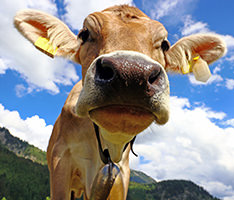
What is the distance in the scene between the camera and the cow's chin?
6.96 ft

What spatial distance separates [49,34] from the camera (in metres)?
4.03

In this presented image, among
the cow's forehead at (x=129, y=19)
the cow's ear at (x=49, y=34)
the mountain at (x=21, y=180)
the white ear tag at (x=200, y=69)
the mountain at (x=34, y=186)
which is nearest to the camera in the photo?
the cow's forehead at (x=129, y=19)

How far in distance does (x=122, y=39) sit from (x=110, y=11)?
3.90 feet

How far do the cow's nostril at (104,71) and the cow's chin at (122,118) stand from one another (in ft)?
0.89

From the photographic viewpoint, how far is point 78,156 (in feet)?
14.0

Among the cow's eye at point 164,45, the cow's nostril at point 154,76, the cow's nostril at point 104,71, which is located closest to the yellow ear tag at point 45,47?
the cow's eye at point 164,45

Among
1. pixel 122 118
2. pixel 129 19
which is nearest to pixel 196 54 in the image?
pixel 129 19

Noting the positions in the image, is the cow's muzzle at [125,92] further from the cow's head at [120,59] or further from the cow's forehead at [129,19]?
the cow's forehead at [129,19]

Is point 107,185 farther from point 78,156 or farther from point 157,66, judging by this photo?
point 157,66

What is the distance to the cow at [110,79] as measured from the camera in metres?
2.03

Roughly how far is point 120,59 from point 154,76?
347 mm

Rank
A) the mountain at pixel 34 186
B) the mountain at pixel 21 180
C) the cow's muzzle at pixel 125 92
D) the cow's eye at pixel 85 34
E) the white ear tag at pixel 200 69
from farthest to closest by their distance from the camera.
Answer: the mountain at pixel 34 186 < the mountain at pixel 21 180 < the white ear tag at pixel 200 69 < the cow's eye at pixel 85 34 < the cow's muzzle at pixel 125 92

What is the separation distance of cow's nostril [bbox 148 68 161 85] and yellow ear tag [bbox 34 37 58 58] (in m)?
2.50

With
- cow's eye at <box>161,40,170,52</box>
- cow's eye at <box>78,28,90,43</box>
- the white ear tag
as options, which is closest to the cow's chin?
cow's eye at <box>78,28,90,43</box>
